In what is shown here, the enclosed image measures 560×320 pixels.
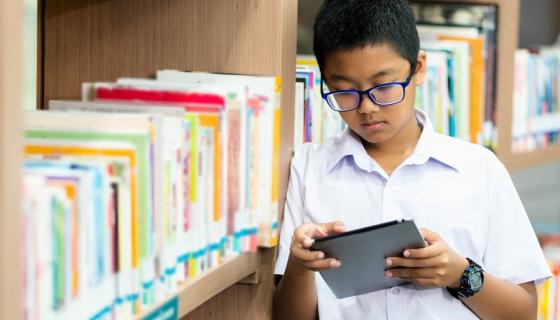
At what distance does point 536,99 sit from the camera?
9.36ft

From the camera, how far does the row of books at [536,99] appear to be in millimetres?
2746

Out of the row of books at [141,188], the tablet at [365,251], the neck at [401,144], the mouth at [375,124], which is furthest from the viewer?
the neck at [401,144]

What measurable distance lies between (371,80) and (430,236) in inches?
10.9

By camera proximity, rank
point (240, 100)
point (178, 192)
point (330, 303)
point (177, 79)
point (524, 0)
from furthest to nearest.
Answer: point (524, 0) → point (330, 303) → point (177, 79) → point (240, 100) → point (178, 192)

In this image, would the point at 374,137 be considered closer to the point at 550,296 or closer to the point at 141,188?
the point at 141,188

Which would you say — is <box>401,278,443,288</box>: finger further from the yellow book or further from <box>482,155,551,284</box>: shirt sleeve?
the yellow book

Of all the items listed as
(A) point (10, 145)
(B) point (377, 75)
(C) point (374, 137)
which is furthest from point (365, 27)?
(A) point (10, 145)

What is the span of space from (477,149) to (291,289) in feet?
1.40

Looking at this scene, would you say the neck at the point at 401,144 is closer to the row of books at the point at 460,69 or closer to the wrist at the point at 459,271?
the wrist at the point at 459,271

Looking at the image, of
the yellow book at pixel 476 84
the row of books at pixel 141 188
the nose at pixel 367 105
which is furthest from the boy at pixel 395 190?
the yellow book at pixel 476 84

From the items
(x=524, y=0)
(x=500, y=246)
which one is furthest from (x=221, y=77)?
(x=524, y=0)

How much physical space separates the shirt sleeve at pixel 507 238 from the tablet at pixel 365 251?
0.61 feet

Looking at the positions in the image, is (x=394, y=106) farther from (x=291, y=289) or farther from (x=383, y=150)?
(x=291, y=289)

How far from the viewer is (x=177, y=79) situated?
1.49 meters
